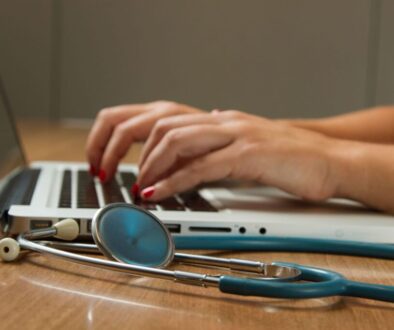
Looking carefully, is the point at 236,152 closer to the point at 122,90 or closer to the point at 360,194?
the point at 360,194

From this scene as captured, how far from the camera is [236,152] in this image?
81cm

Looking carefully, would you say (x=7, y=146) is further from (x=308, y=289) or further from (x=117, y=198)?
(x=308, y=289)

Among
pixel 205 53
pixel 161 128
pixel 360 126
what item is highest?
pixel 161 128

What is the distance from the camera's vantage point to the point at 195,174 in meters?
0.81

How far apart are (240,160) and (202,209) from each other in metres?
0.08

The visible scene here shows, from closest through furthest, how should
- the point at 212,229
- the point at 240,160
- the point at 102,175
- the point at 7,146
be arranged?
the point at 212,229
the point at 240,160
the point at 102,175
the point at 7,146

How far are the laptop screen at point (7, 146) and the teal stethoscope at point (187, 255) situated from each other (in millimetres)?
435

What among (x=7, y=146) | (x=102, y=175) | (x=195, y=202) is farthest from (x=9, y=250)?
(x=7, y=146)

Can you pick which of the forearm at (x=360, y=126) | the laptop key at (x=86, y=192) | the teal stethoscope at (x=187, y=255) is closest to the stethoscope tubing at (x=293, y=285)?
the teal stethoscope at (x=187, y=255)

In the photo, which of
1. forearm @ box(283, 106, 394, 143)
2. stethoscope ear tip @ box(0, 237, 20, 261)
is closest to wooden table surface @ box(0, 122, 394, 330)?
stethoscope ear tip @ box(0, 237, 20, 261)

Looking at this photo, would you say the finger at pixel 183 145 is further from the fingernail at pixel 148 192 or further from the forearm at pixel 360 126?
the forearm at pixel 360 126

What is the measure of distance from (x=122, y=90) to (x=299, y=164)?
2.95 m

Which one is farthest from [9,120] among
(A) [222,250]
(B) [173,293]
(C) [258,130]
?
(B) [173,293]

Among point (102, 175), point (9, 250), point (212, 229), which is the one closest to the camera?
point (9, 250)
